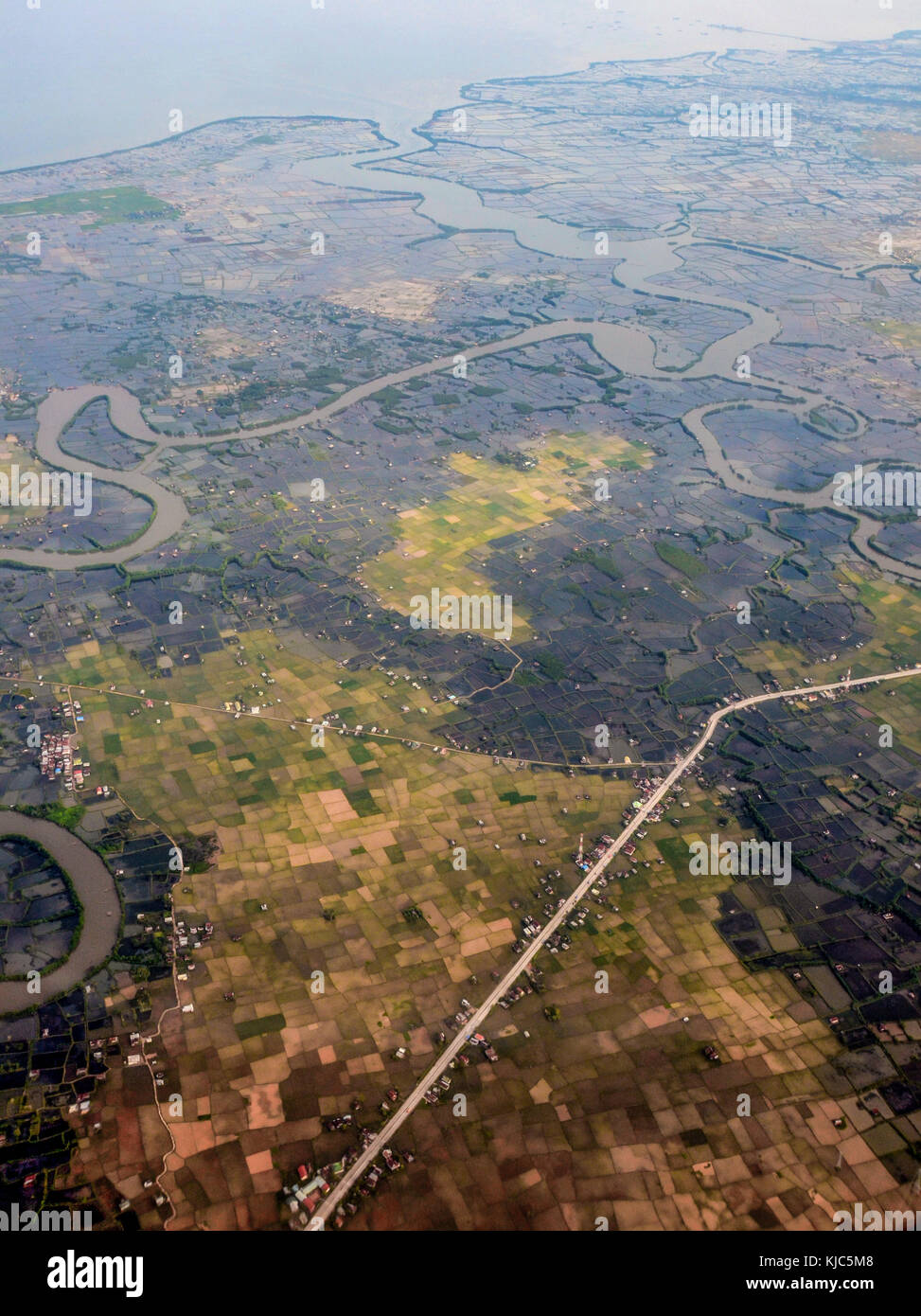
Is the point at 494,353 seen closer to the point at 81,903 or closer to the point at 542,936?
the point at 542,936

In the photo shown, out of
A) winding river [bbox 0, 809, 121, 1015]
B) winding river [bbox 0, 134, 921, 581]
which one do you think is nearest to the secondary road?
winding river [bbox 0, 809, 121, 1015]

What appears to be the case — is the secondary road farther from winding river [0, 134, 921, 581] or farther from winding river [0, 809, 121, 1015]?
winding river [0, 134, 921, 581]

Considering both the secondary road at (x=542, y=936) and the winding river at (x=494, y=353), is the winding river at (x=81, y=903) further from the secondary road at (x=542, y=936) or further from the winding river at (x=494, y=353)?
the winding river at (x=494, y=353)

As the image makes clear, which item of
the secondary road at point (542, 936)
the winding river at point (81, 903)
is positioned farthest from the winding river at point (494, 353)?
the winding river at point (81, 903)

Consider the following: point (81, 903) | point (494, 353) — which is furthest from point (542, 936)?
point (494, 353)
